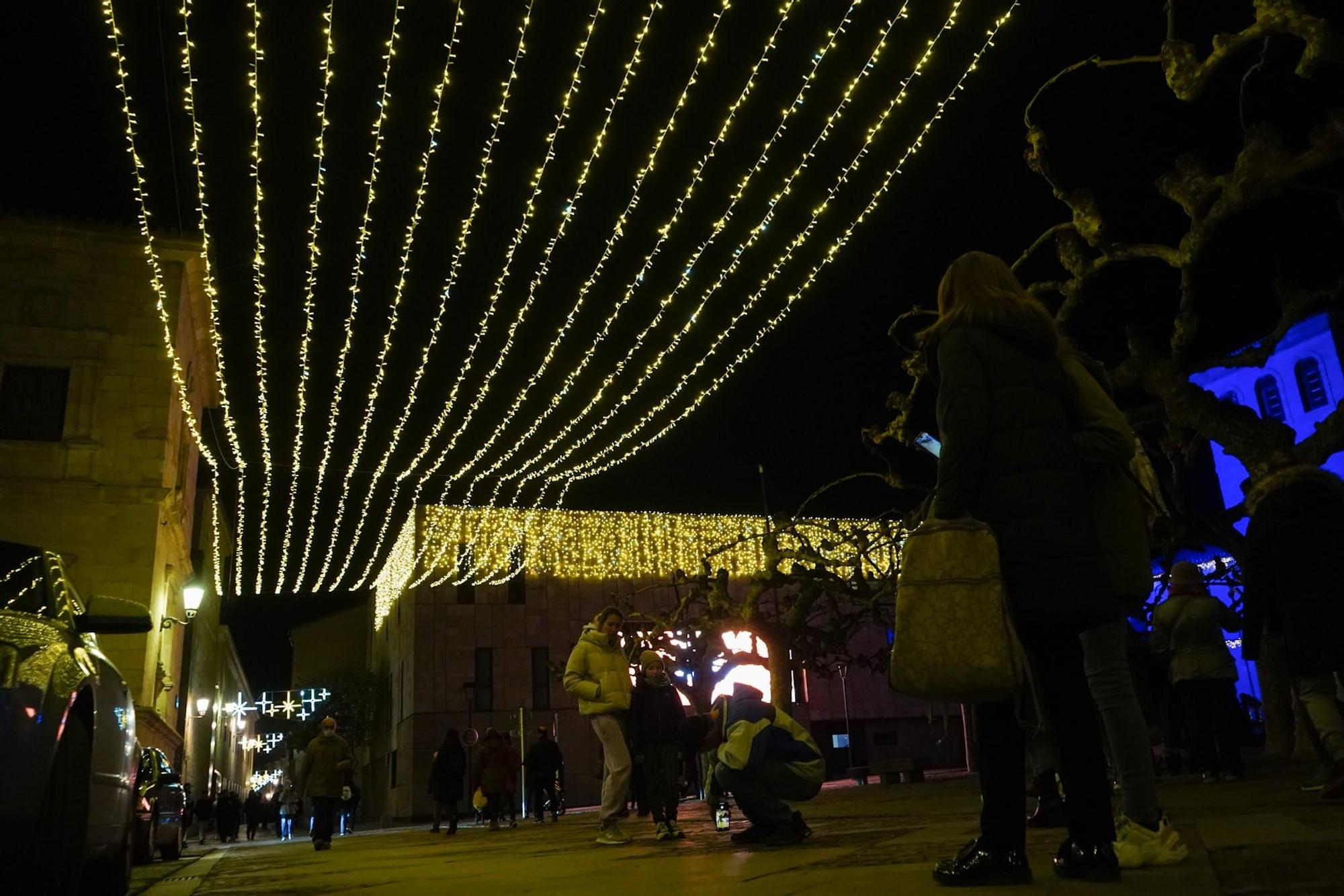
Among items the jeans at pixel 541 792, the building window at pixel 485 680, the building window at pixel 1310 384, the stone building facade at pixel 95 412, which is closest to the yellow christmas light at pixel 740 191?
the jeans at pixel 541 792

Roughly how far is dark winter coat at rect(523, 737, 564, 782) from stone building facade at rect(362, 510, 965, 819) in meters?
17.0

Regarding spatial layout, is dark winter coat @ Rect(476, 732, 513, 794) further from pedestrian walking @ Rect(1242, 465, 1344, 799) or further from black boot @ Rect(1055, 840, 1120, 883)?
black boot @ Rect(1055, 840, 1120, 883)

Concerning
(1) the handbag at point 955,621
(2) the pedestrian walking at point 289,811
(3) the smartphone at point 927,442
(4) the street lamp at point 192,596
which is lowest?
(2) the pedestrian walking at point 289,811

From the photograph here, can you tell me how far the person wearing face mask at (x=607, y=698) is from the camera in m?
7.66

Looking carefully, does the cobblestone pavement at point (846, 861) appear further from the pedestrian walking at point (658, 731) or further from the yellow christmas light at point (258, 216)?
the yellow christmas light at point (258, 216)

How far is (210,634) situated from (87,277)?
2501 cm

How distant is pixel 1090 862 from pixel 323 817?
1191 cm

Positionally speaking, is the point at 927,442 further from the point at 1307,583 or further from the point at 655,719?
the point at 1307,583

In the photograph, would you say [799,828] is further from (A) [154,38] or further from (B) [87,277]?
(B) [87,277]

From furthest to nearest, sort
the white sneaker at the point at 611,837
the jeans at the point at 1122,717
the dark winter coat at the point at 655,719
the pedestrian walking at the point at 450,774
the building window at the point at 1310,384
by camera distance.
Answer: the building window at the point at 1310,384, the pedestrian walking at the point at 450,774, the dark winter coat at the point at 655,719, the white sneaker at the point at 611,837, the jeans at the point at 1122,717

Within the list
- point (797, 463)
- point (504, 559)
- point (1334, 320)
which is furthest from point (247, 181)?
point (1334, 320)

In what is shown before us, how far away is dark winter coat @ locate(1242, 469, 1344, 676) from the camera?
5.55 meters

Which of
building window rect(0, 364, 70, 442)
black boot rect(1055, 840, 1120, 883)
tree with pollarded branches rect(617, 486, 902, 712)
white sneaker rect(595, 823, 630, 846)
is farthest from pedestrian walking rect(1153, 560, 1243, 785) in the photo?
building window rect(0, 364, 70, 442)

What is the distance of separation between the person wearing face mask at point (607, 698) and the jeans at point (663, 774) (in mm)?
562
